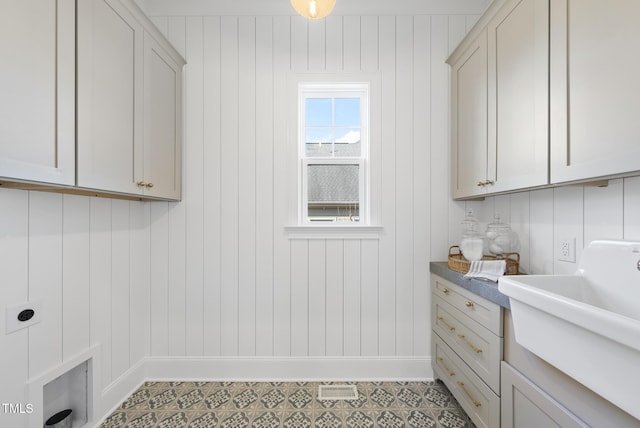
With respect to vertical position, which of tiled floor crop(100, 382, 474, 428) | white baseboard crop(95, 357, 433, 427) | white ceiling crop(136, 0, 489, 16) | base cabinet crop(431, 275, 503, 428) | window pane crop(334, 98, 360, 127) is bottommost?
tiled floor crop(100, 382, 474, 428)

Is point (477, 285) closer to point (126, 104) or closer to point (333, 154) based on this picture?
point (333, 154)

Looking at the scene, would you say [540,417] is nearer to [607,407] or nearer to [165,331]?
[607,407]

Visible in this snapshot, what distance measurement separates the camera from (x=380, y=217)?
2.14 meters

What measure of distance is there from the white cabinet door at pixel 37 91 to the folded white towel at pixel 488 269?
78.5 inches

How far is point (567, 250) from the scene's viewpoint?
1.39m

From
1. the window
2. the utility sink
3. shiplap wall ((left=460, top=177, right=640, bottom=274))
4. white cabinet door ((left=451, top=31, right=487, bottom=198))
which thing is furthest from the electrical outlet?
the window

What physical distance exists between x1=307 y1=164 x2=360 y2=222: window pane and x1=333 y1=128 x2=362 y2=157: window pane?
108 millimetres

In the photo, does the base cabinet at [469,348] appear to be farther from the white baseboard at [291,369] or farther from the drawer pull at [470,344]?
the white baseboard at [291,369]

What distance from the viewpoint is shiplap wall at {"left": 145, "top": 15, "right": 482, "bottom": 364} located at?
213cm

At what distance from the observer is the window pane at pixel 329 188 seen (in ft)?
7.36

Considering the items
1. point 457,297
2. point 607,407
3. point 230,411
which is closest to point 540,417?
point 607,407

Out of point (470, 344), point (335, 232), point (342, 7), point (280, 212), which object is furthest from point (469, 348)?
point (342, 7)

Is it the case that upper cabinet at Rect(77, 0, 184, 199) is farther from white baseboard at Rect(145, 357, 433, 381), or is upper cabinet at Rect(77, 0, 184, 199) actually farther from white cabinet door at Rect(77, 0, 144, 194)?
white baseboard at Rect(145, 357, 433, 381)

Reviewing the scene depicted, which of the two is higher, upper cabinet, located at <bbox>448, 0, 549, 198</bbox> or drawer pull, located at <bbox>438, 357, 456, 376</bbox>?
upper cabinet, located at <bbox>448, 0, 549, 198</bbox>
